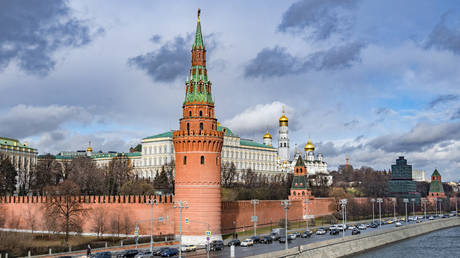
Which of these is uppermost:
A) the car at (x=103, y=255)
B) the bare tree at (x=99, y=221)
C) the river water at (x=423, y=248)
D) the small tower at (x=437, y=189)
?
the small tower at (x=437, y=189)

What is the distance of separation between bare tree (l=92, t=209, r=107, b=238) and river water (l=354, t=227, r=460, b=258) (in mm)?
32618

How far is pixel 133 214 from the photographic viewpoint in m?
70.0

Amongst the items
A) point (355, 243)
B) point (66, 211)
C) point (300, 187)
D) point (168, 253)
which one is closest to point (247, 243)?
point (168, 253)

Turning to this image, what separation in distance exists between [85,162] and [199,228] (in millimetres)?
76663

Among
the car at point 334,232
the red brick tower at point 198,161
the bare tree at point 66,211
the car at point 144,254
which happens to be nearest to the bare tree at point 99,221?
the bare tree at point 66,211

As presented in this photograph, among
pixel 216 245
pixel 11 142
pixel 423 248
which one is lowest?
pixel 423 248

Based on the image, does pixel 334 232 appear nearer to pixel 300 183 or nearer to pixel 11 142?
pixel 300 183

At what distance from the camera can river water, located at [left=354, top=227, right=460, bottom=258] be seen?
71.8 m

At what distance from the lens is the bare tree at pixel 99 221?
7096 centimetres

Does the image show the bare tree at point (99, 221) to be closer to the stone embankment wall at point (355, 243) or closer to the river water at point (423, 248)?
the stone embankment wall at point (355, 243)

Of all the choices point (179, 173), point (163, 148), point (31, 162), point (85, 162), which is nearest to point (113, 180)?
point (85, 162)

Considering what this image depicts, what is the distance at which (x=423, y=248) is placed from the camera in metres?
79.3

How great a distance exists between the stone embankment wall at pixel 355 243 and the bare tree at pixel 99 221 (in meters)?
28.0

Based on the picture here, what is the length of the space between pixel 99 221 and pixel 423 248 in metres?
45.2
